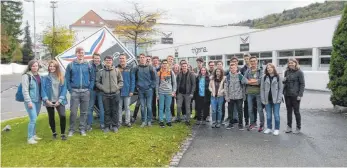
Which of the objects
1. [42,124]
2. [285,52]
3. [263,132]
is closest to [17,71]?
[285,52]

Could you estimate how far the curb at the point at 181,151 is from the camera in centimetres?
561

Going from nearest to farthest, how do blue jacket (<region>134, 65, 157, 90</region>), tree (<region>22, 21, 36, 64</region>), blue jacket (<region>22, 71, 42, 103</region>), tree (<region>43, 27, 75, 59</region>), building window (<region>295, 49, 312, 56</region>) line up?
blue jacket (<region>22, 71, 42, 103</region>) → blue jacket (<region>134, 65, 157, 90</region>) → building window (<region>295, 49, 312, 56</region>) → tree (<region>43, 27, 75, 59</region>) → tree (<region>22, 21, 36, 64</region>)

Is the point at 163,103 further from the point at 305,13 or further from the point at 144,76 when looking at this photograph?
the point at 305,13

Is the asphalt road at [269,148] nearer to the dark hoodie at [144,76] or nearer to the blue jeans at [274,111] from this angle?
the blue jeans at [274,111]

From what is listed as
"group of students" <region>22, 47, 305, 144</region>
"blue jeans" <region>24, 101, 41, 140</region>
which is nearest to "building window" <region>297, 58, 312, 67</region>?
"group of students" <region>22, 47, 305, 144</region>

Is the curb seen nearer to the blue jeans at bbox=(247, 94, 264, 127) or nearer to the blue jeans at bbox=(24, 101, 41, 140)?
the blue jeans at bbox=(247, 94, 264, 127)

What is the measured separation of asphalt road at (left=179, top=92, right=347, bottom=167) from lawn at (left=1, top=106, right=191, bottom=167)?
55 centimetres

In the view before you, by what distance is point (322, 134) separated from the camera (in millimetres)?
7719

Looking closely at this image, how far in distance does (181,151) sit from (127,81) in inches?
Answer: 100

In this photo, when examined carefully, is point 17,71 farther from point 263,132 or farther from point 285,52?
point 263,132

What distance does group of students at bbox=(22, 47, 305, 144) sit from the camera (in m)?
6.82

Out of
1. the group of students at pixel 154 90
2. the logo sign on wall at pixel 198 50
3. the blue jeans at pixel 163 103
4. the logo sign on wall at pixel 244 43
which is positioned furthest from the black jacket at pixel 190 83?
the logo sign on wall at pixel 198 50

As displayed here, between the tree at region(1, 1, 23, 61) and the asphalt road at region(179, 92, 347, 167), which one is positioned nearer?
the asphalt road at region(179, 92, 347, 167)

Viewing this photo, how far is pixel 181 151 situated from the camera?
6301 millimetres
